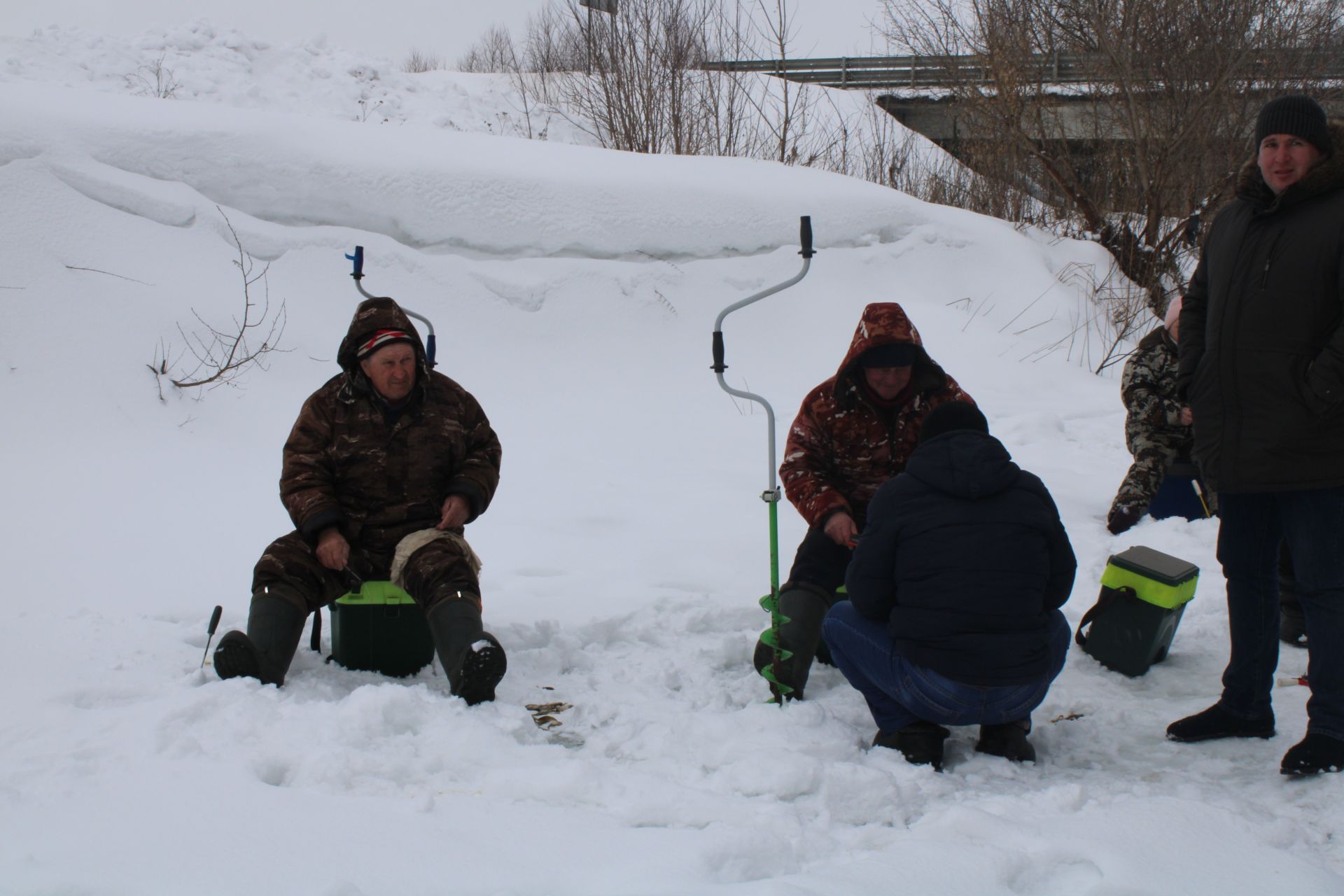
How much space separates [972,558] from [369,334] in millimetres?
1996

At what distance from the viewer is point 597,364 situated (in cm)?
698

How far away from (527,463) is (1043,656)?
3.55 metres

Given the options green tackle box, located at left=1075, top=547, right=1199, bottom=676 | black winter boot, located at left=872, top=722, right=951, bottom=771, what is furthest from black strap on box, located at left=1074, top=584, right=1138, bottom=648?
black winter boot, located at left=872, top=722, right=951, bottom=771

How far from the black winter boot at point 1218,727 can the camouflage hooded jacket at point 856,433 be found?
112 cm

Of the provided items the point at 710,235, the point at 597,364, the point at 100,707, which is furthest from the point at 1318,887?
the point at 710,235

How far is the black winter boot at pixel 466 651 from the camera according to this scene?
276 cm

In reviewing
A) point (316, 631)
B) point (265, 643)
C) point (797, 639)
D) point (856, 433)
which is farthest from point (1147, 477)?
point (265, 643)

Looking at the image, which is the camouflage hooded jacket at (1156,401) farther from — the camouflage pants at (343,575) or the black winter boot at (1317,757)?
the camouflage pants at (343,575)

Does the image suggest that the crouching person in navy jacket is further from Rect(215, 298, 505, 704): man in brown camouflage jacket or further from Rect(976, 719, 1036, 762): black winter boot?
Rect(215, 298, 505, 704): man in brown camouflage jacket

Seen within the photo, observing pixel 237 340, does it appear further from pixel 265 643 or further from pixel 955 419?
pixel 955 419

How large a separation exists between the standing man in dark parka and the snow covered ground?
17.5 inches

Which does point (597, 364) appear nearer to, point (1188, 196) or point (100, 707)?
point (100, 707)

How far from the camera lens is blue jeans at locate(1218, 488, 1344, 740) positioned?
248cm

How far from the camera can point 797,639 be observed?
10.2ft
